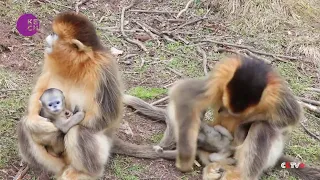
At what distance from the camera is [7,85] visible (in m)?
4.59

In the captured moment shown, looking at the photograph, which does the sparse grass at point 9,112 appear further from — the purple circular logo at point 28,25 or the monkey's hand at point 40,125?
the purple circular logo at point 28,25

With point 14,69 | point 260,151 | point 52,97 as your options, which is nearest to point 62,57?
point 52,97

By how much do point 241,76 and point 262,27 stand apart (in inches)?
128

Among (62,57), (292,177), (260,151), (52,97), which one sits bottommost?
(292,177)

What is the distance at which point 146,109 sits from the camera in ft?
14.5

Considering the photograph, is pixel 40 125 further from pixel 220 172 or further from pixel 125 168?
pixel 220 172

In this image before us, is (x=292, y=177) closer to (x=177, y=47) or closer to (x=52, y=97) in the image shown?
(x=52, y=97)

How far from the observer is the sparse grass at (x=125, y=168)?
3774mm

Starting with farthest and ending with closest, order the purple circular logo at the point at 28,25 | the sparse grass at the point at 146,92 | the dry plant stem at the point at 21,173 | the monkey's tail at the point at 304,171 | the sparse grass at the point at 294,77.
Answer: the purple circular logo at the point at 28,25, the sparse grass at the point at 294,77, the sparse grass at the point at 146,92, the monkey's tail at the point at 304,171, the dry plant stem at the point at 21,173

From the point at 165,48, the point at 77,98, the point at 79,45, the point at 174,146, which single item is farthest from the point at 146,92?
the point at 79,45

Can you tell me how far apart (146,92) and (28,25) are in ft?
4.97

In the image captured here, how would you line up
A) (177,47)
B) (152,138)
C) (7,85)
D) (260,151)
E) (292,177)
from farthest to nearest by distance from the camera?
1. (177,47)
2. (7,85)
3. (152,138)
4. (292,177)
5. (260,151)

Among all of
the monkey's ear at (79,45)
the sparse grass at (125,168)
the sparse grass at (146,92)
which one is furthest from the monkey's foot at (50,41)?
the sparse grass at (146,92)

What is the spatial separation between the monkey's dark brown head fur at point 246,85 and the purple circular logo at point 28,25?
2.70 metres
